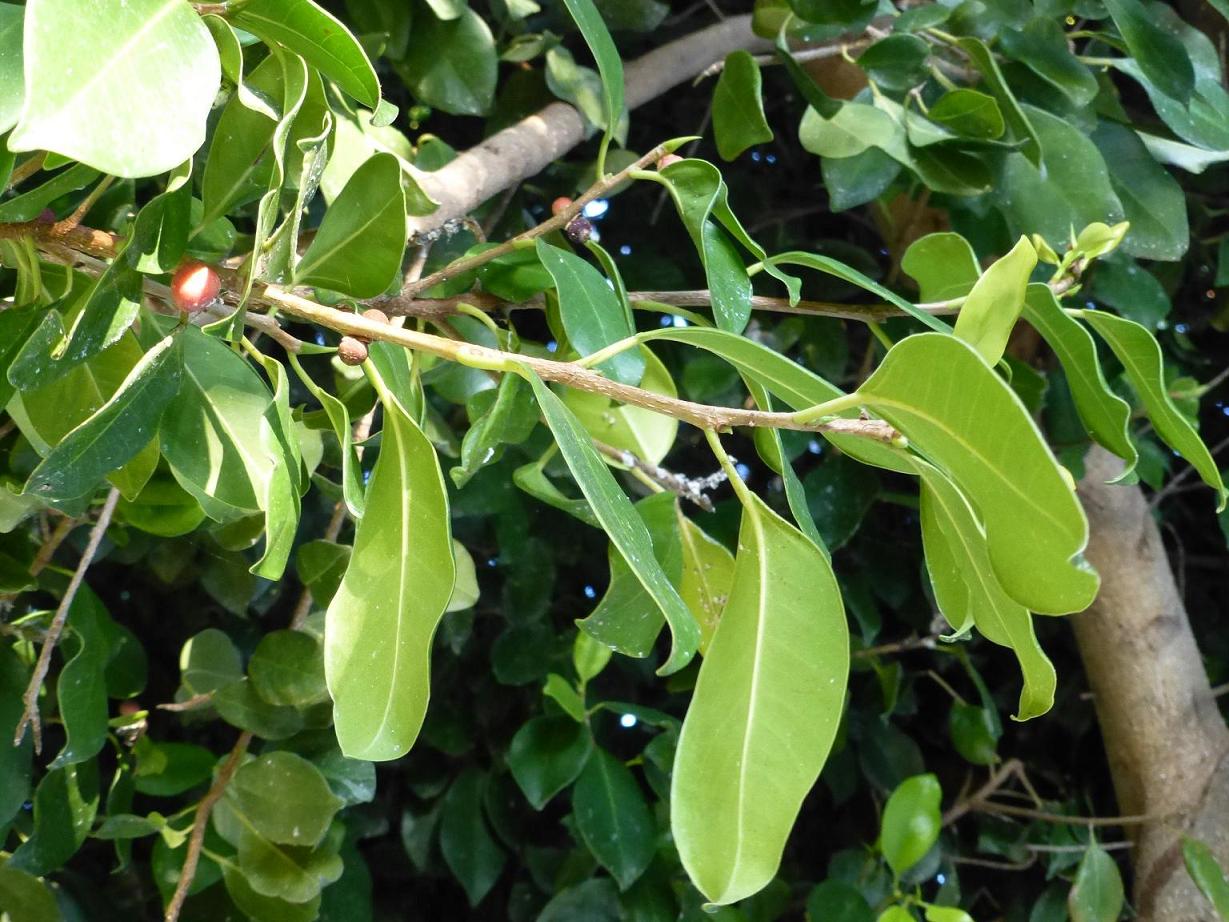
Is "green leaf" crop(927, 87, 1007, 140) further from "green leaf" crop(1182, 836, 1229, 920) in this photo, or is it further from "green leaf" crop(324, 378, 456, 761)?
"green leaf" crop(1182, 836, 1229, 920)

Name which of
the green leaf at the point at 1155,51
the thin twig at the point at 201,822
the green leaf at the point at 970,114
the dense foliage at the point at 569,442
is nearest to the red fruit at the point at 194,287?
the dense foliage at the point at 569,442

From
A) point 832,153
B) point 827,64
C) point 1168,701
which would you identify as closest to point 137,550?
point 832,153

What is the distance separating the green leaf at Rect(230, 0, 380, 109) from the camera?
0.35 metres

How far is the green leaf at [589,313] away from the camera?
45 cm

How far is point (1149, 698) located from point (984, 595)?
624mm

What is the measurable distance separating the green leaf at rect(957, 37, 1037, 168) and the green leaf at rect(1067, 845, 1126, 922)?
54cm

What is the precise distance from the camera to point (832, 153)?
0.64 m

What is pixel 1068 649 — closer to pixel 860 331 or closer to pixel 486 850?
pixel 860 331

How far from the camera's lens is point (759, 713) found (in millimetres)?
362

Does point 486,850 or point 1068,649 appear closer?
point 486,850

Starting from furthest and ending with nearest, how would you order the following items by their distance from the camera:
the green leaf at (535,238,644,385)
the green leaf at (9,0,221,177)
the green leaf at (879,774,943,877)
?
the green leaf at (879,774,943,877), the green leaf at (535,238,644,385), the green leaf at (9,0,221,177)

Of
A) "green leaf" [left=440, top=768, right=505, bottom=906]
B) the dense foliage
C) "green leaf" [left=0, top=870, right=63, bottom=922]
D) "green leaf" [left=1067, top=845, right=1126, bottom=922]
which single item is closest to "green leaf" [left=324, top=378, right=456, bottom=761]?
the dense foliage

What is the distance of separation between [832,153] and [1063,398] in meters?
0.36

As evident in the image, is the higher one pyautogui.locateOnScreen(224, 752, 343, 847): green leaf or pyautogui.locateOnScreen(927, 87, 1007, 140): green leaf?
pyautogui.locateOnScreen(927, 87, 1007, 140): green leaf
